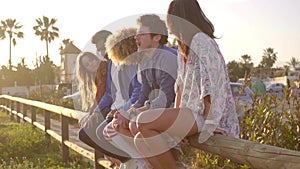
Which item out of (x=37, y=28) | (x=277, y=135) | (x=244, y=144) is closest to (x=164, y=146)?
(x=244, y=144)

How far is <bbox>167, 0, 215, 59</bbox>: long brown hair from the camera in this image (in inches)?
128

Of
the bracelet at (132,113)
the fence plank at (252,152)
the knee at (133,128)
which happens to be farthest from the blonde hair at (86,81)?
the fence plank at (252,152)

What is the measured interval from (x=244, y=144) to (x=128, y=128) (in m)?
0.99

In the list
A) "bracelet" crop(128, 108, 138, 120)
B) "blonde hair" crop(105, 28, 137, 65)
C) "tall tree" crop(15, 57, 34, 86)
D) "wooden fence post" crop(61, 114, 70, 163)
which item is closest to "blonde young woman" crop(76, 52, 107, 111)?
"blonde hair" crop(105, 28, 137, 65)

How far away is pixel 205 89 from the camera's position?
3043 millimetres

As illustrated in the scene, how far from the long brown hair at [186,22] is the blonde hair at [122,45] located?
788 millimetres

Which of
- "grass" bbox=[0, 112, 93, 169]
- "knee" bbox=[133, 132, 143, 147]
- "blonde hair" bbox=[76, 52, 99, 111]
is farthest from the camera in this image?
"grass" bbox=[0, 112, 93, 169]

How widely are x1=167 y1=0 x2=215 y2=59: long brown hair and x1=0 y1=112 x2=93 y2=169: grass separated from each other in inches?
167

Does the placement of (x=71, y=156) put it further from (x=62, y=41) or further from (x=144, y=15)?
(x=62, y=41)

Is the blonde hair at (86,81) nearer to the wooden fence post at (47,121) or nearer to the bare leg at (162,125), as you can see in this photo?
the bare leg at (162,125)

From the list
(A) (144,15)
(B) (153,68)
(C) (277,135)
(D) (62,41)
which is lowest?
(C) (277,135)

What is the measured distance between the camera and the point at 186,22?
3.27m

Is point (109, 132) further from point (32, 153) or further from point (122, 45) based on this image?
point (32, 153)

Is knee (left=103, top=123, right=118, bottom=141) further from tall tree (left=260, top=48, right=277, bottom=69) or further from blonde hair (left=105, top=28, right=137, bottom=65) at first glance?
tall tree (left=260, top=48, right=277, bottom=69)
